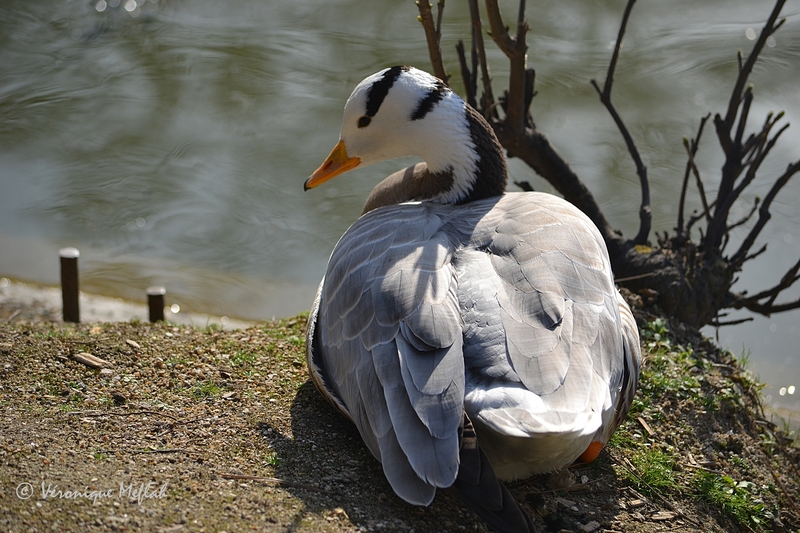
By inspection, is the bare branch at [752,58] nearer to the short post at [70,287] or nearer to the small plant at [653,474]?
the small plant at [653,474]

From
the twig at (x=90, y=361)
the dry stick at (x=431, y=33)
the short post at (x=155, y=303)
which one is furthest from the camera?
the short post at (x=155, y=303)

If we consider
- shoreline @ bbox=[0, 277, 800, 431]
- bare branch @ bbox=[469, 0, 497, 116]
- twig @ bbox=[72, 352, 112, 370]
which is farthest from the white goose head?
shoreline @ bbox=[0, 277, 800, 431]

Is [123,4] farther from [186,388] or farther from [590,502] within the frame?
[590,502]

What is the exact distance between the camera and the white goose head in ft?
14.4

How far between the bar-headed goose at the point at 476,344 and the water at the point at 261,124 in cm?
422

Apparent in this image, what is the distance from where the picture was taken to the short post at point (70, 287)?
6051 mm

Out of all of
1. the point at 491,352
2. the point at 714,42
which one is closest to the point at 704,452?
the point at 491,352

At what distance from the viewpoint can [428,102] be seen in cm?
439

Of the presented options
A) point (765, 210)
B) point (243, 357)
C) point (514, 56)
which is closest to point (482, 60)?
point (514, 56)

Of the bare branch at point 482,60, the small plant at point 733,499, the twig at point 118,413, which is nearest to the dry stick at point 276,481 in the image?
the twig at point 118,413

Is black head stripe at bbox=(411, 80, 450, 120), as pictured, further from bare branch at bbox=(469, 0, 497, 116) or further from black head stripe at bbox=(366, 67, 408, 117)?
bare branch at bbox=(469, 0, 497, 116)

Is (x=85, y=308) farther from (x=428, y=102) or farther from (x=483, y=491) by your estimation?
(x=483, y=491)

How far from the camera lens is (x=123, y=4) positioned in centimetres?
1352

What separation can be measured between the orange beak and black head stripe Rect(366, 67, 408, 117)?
1.20 ft
